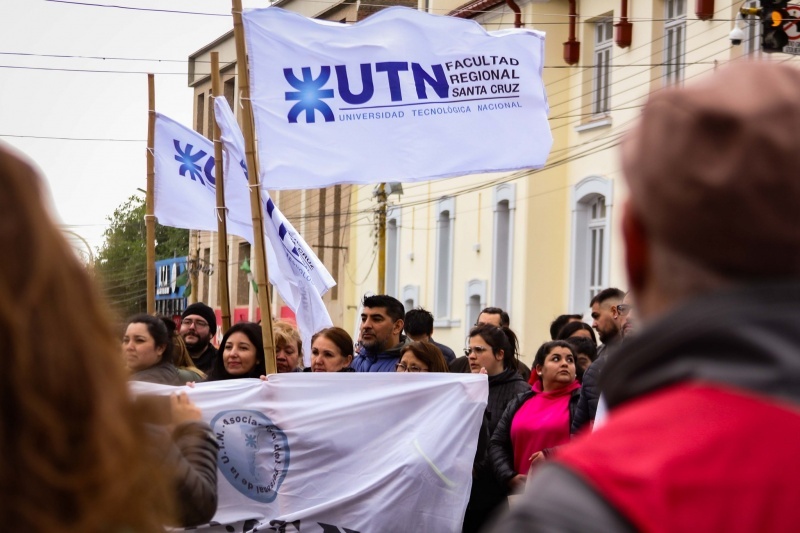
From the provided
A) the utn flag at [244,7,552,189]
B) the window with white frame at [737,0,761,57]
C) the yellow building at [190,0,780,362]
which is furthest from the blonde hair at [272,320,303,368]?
the window with white frame at [737,0,761,57]

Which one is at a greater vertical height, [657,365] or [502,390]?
[657,365]

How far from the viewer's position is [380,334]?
9547 mm

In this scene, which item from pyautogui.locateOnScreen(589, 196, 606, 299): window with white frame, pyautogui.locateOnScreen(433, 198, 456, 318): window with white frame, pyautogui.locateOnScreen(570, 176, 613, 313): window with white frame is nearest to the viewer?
pyautogui.locateOnScreen(589, 196, 606, 299): window with white frame

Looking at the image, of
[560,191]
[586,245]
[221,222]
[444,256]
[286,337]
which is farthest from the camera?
[444,256]

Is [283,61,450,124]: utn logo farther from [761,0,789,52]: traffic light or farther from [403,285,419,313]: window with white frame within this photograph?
[403,285,419,313]: window with white frame

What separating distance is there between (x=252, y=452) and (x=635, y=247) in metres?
5.57

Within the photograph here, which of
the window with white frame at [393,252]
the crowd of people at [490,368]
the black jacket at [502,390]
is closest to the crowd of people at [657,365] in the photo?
the crowd of people at [490,368]

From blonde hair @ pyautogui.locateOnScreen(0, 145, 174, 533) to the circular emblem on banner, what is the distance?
17.0ft

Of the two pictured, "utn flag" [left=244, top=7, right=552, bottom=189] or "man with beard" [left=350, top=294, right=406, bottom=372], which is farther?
"man with beard" [left=350, top=294, right=406, bottom=372]

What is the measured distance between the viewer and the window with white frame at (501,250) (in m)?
30.1

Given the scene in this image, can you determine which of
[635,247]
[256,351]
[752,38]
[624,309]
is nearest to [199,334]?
[256,351]

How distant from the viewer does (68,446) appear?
1645 millimetres

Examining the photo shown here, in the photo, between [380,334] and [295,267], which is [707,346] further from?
[295,267]

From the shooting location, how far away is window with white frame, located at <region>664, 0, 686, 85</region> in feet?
79.0
